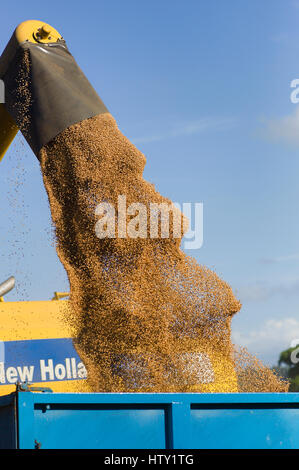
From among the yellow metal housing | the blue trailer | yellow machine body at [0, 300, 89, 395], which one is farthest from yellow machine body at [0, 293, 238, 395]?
the blue trailer

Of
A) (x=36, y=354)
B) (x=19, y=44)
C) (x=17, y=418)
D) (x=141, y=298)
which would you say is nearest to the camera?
(x=17, y=418)

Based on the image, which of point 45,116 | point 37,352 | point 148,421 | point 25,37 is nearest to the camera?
point 148,421

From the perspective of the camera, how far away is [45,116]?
4438 mm

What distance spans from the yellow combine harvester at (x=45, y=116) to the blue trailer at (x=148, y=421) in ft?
3.88

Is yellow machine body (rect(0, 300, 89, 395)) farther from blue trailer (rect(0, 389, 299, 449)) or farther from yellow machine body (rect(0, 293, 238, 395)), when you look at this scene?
blue trailer (rect(0, 389, 299, 449))

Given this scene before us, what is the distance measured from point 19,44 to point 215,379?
2.81 m

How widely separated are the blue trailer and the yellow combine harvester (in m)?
1.18

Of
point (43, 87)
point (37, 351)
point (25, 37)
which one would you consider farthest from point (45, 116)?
point (37, 351)

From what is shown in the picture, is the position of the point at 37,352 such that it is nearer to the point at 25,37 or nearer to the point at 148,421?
the point at 25,37

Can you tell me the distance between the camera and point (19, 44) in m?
4.68

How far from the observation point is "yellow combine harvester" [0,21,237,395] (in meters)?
4.43

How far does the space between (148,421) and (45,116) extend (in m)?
2.33
